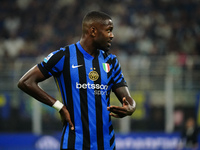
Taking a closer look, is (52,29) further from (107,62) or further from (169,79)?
(107,62)

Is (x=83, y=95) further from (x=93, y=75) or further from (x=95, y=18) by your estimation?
(x=95, y=18)

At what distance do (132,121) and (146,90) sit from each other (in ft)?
3.19

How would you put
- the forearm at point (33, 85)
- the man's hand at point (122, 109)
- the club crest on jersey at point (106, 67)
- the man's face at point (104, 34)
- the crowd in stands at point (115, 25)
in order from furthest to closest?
the crowd in stands at point (115, 25) < the club crest on jersey at point (106, 67) < the man's face at point (104, 34) < the forearm at point (33, 85) < the man's hand at point (122, 109)

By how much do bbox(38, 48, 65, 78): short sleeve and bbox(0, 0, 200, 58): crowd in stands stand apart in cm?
907

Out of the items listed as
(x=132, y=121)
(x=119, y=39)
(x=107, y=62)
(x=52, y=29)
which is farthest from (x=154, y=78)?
(x=107, y=62)

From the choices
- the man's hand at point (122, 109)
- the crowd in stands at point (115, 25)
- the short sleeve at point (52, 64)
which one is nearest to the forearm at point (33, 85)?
the short sleeve at point (52, 64)

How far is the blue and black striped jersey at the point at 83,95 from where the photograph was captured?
3342 mm

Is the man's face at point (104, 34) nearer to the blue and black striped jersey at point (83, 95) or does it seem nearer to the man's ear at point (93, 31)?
the man's ear at point (93, 31)

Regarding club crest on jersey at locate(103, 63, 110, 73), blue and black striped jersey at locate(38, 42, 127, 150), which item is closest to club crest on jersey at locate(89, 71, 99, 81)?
blue and black striped jersey at locate(38, 42, 127, 150)

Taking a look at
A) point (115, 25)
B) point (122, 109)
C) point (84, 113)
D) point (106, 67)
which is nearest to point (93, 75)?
point (106, 67)

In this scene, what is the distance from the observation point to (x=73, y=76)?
11.1 ft

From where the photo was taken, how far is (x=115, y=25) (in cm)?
1341

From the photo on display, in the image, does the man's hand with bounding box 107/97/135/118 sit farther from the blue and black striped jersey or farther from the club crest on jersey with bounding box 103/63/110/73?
the club crest on jersey with bounding box 103/63/110/73

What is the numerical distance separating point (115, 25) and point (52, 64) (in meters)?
10.3
